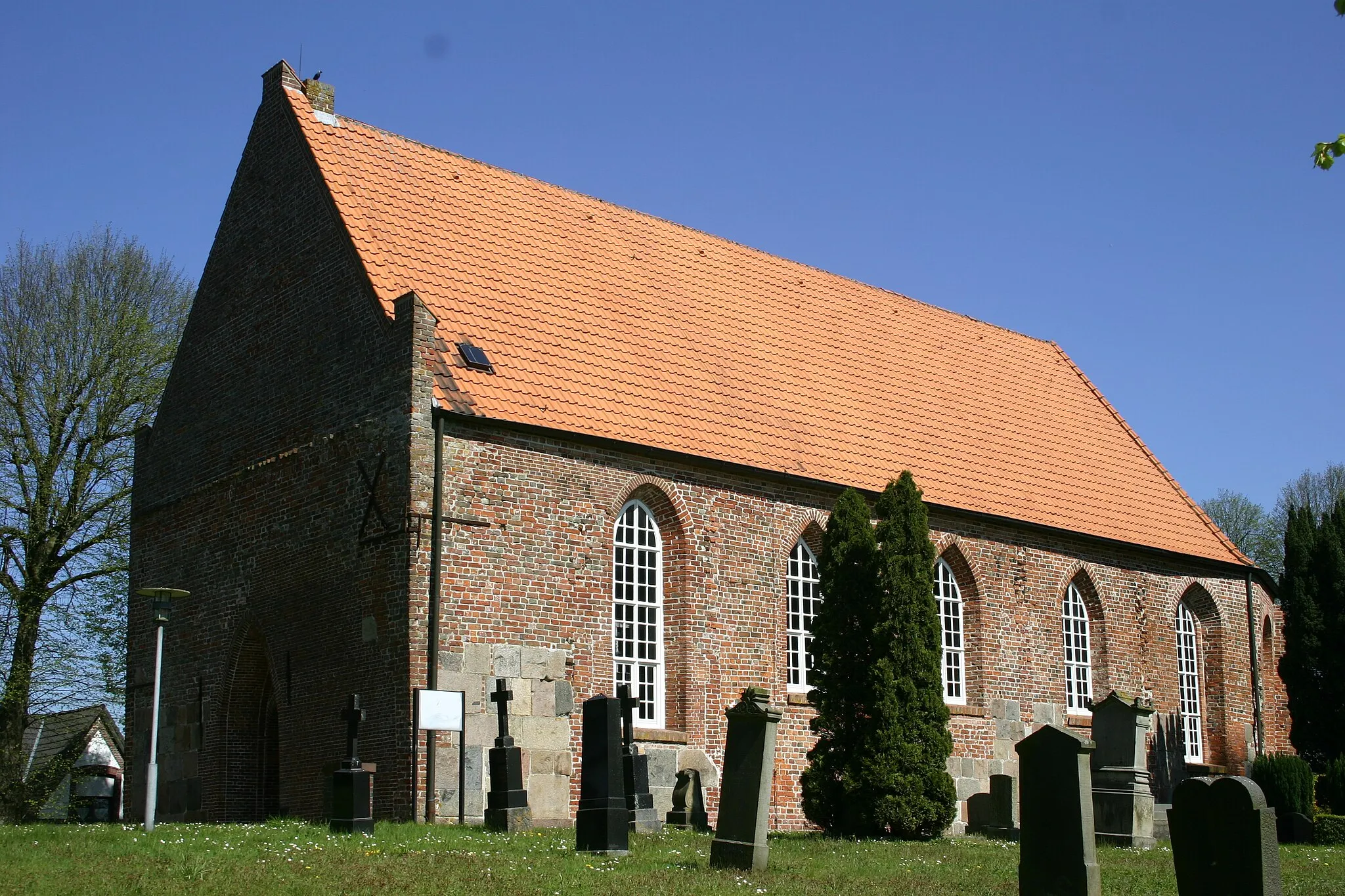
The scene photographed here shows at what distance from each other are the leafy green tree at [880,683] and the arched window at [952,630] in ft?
16.2

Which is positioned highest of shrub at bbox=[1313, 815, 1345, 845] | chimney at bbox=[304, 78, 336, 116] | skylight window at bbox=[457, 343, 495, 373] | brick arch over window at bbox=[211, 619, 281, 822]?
chimney at bbox=[304, 78, 336, 116]

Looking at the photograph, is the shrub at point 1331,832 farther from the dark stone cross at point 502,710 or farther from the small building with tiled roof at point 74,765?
the small building with tiled roof at point 74,765

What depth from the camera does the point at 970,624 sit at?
24.0 meters

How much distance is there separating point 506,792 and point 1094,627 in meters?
13.8

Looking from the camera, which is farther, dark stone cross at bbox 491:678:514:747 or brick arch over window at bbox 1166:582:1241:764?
→ brick arch over window at bbox 1166:582:1241:764

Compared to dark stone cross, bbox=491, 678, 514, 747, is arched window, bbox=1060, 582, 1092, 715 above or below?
above

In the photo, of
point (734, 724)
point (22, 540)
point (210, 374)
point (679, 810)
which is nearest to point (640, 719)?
point (679, 810)

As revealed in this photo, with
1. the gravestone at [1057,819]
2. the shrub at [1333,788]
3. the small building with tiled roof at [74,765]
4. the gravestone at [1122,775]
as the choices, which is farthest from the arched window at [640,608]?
the small building with tiled roof at [74,765]

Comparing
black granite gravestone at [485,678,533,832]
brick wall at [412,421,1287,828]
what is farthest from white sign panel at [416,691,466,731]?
black granite gravestone at [485,678,533,832]

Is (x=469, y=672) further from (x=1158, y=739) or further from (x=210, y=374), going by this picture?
(x=1158, y=739)

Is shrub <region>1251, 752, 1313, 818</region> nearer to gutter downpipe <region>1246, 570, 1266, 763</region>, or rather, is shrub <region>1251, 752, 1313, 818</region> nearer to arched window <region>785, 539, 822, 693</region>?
gutter downpipe <region>1246, 570, 1266, 763</region>

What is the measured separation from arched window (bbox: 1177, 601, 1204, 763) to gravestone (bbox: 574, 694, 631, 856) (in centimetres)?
1654

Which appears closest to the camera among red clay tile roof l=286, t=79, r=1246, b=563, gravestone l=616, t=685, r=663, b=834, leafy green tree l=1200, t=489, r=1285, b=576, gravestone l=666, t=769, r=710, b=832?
gravestone l=616, t=685, r=663, b=834

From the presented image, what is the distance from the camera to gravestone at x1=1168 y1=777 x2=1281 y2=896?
1005 cm
